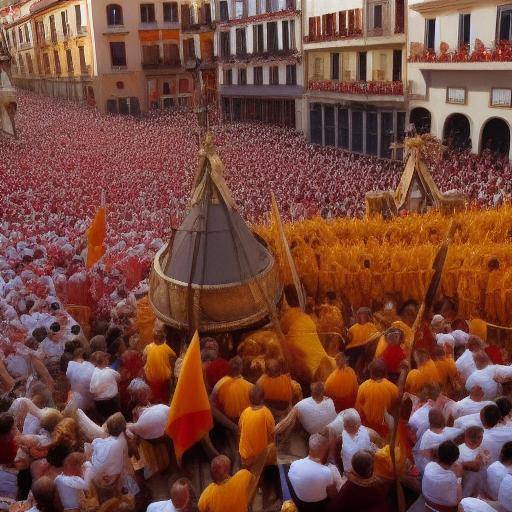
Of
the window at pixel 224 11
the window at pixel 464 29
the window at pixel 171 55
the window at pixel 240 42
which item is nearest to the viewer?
the window at pixel 464 29

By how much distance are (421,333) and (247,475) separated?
3.88 meters

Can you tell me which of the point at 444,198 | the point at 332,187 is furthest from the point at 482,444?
the point at 332,187

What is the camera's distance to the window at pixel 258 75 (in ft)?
137

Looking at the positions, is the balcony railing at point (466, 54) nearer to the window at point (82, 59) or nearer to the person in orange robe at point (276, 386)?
the person in orange robe at point (276, 386)

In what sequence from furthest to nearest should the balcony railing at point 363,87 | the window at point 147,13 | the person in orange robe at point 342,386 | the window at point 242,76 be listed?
1. the window at point 147,13
2. the window at point 242,76
3. the balcony railing at point 363,87
4. the person in orange robe at point 342,386

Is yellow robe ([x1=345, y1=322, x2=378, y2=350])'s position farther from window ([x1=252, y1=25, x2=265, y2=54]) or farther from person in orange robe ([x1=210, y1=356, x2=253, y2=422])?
window ([x1=252, y1=25, x2=265, y2=54])

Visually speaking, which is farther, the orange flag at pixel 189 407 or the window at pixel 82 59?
the window at pixel 82 59

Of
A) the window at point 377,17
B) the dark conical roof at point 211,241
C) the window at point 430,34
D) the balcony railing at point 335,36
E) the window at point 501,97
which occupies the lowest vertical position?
the dark conical roof at point 211,241

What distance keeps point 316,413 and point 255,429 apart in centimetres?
73

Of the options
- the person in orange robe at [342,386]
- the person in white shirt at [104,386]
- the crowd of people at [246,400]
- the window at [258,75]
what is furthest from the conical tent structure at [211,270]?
the window at [258,75]

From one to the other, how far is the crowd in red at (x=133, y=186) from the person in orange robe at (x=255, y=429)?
505 cm

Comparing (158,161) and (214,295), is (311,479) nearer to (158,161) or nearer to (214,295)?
(214,295)

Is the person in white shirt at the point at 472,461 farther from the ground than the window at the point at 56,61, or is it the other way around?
the window at the point at 56,61

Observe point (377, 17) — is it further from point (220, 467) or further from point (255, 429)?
point (220, 467)
